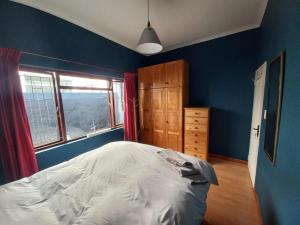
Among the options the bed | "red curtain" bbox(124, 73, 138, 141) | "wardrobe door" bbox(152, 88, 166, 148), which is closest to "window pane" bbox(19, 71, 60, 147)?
the bed

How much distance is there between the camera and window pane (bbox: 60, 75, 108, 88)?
7.30 ft

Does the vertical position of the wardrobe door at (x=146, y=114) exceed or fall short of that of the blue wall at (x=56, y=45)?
it falls short

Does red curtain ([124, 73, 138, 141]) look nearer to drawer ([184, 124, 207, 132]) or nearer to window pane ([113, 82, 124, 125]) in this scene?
window pane ([113, 82, 124, 125])

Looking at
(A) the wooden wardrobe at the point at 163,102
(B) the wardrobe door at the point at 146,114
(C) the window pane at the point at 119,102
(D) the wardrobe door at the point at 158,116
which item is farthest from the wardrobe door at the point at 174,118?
(C) the window pane at the point at 119,102

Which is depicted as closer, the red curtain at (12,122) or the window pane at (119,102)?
the red curtain at (12,122)

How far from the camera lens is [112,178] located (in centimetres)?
118

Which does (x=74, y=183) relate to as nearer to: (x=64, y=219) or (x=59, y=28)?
(x=64, y=219)

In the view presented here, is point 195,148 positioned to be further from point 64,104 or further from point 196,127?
point 64,104

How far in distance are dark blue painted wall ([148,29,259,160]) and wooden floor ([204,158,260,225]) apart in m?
0.64

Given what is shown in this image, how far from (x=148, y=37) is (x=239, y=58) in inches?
84.2

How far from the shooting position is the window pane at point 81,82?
223 centimetres

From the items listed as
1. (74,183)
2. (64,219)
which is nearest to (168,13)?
(74,183)

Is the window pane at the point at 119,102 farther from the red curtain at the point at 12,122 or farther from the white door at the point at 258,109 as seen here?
the white door at the point at 258,109

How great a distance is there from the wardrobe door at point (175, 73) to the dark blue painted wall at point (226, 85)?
0.53m
